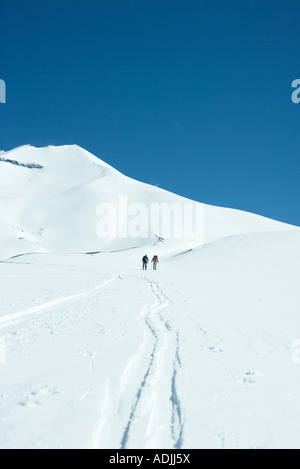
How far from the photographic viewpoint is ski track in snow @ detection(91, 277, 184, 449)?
9.24 ft

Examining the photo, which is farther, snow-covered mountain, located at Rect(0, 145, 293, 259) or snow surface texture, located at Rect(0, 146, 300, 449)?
snow-covered mountain, located at Rect(0, 145, 293, 259)

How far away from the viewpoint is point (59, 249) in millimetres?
80438

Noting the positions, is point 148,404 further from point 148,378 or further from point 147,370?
point 147,370

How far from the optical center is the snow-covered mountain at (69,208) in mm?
79625

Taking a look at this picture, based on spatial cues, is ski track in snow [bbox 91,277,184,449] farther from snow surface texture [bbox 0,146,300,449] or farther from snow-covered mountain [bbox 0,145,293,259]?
snow-covered mountain [bbox 0,145,293,259]

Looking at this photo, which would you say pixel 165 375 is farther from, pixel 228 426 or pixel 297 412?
pixel 297 412

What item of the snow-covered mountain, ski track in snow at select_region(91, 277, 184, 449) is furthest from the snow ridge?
ski track in snow at select_region(91, 277, 184, 449)

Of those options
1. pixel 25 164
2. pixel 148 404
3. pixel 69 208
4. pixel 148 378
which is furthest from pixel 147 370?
pixel 25 164

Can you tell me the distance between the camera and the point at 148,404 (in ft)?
10.9

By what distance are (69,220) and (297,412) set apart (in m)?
98.2

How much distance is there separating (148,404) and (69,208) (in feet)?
351

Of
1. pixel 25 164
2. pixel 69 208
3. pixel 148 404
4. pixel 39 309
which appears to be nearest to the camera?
pixel 148 404

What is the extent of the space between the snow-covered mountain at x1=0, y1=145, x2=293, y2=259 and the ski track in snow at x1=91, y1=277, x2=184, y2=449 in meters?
58.6
